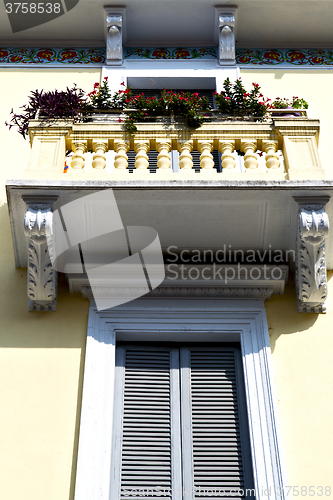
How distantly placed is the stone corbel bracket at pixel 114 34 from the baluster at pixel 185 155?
2851 millimetres

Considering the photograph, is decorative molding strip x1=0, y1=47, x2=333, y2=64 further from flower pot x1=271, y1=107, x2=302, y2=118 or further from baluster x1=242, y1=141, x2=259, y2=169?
baluster x1=242, y1=141, x2=259, y2=169

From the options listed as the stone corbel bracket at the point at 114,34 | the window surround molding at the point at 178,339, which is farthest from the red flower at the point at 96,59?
the window surround molding at the point at 178,339

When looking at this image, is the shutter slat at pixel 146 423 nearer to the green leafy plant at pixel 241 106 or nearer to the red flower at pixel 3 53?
the green leafy plant at pixel 241 106

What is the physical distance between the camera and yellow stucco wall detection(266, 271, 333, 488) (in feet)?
16.7

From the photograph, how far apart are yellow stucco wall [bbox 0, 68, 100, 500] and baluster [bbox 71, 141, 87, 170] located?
1101 mm

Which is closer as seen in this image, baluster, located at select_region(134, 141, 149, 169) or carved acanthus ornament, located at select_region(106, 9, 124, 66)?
baluster, located at select_region(134, 141, 149, 169)

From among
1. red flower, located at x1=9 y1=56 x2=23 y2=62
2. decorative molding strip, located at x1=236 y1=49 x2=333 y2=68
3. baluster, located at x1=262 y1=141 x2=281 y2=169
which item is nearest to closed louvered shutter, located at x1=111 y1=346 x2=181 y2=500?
baluster, located at x1=262 y1=141 x2=281 y2=169

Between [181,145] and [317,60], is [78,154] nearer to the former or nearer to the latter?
[181,145]

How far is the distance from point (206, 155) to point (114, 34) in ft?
11.0

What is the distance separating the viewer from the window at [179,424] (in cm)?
515

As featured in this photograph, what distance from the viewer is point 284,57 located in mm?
8859

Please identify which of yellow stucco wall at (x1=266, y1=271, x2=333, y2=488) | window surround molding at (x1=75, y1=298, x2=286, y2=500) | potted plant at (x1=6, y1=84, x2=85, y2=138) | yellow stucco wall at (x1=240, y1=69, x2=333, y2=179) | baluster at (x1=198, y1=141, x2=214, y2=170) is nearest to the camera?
window surround molding at (x1=75, y1=298, x2=286, y2=500)

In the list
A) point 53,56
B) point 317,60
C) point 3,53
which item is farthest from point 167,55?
point 3,53

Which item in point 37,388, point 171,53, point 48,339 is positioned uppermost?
point 171,53
